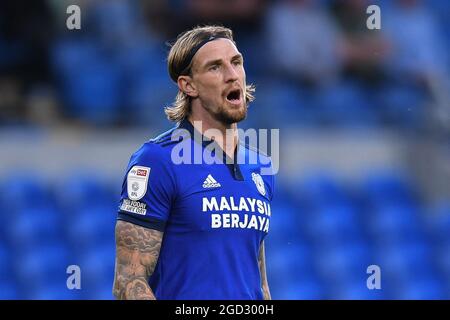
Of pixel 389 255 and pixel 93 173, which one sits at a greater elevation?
pixel 93 173

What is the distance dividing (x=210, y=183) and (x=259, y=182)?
0.29m

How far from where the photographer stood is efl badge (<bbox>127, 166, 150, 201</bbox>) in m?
3.90

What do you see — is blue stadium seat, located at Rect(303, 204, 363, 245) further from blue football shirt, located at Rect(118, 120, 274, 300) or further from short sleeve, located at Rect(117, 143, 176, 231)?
short sleeve, located at Rect(117, 143, 176, 231)

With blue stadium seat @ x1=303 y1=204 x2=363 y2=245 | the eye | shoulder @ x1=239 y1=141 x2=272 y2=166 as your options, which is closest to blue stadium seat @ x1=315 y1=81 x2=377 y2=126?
blue stadium seat @ x1=303 y1=204 x2=363 y2=245

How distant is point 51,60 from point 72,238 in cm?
183

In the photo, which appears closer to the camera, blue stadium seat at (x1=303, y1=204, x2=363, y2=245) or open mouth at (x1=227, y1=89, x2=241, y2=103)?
open mouth at (x1=227, y1=89, x2=241, y2=103)

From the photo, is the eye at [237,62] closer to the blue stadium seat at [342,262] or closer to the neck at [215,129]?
the neck at [215,129]

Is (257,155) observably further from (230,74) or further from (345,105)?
(345,105)

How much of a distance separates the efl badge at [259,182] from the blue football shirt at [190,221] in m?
0.15

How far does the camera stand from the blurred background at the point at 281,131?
9281 mm
